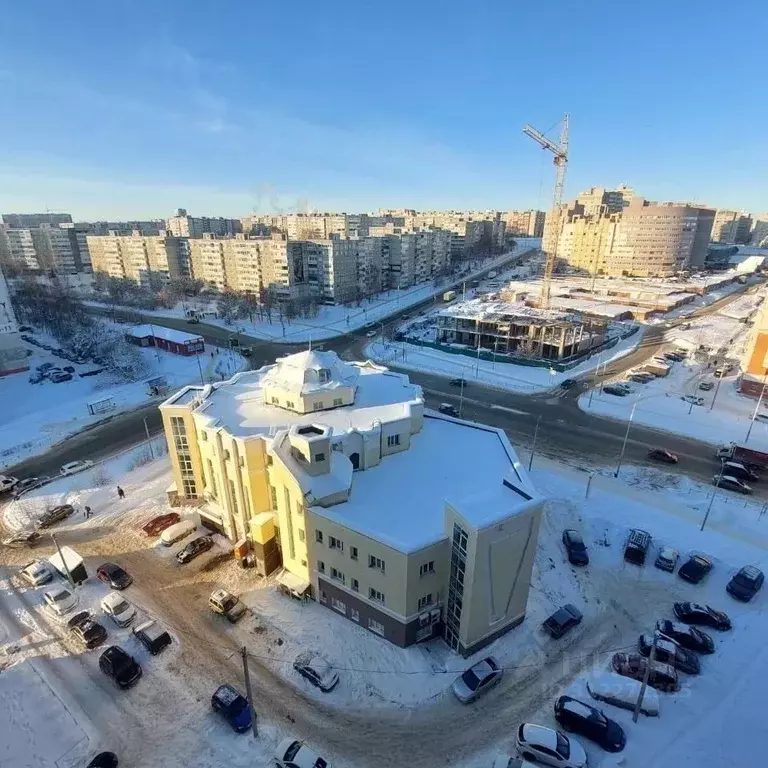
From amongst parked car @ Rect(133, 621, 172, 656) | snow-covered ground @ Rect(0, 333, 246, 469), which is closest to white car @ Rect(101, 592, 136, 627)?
parked car @ Rect(133, 621, 172, 656)

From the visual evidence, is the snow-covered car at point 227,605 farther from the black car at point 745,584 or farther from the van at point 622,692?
the black car at point 745,584

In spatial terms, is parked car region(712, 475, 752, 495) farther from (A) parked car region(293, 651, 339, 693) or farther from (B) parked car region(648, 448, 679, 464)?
(A) parked car region(293, 651, 339, 693)

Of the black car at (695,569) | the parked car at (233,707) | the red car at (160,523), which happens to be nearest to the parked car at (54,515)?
the red car at (160,523)

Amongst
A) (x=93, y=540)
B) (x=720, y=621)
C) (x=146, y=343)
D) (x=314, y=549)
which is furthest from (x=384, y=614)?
(x=146, y=343)

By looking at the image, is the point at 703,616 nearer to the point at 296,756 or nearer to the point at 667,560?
the point at 667,560

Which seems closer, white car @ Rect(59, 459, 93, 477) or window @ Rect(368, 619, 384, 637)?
window @ Rect(368, 619, 384, 637)

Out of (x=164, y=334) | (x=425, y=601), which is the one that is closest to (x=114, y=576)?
(x=425, y=601)
